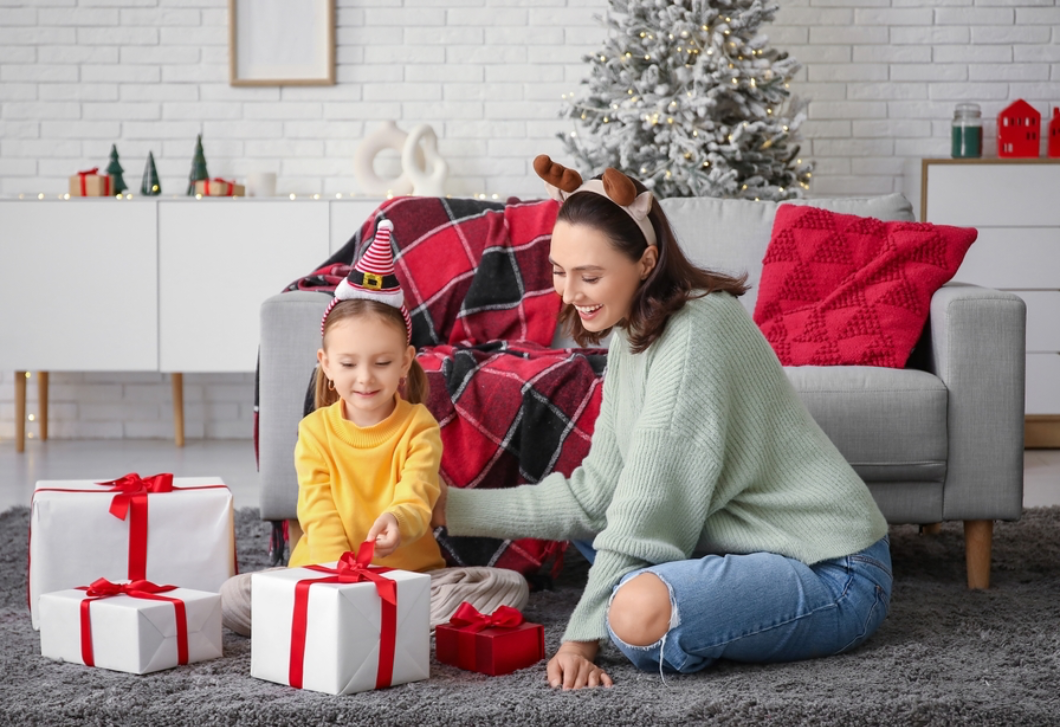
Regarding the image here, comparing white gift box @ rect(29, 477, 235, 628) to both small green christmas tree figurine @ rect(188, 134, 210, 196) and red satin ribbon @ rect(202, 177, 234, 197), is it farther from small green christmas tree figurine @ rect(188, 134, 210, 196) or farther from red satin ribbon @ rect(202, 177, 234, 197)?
small green christmas tree figurine @ rect(188, 134, 210, 196)

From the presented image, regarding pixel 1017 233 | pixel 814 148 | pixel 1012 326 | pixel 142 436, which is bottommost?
pixel 142 436

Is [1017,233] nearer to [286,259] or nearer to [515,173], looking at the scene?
[515,173]

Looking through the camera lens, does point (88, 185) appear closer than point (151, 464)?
No

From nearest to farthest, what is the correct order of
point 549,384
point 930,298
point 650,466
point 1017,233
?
point 650,466, point 549,384, point 930,298, point 1017,233

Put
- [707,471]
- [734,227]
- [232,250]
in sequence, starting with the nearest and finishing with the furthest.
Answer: [707,471] < [734,227] < [232,250]

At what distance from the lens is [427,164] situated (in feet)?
14.3

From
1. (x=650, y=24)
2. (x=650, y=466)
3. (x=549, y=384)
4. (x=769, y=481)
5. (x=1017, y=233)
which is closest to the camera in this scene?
(x=650, y=466)

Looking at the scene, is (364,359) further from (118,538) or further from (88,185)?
(88,185)

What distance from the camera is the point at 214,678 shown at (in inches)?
65.8

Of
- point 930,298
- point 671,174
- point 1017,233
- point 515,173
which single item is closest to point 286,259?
point 515,173

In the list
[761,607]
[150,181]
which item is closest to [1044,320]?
[761,607]

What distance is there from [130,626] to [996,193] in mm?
3557

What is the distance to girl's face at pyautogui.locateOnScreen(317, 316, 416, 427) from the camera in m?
1.85

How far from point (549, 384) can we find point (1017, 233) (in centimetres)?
264
